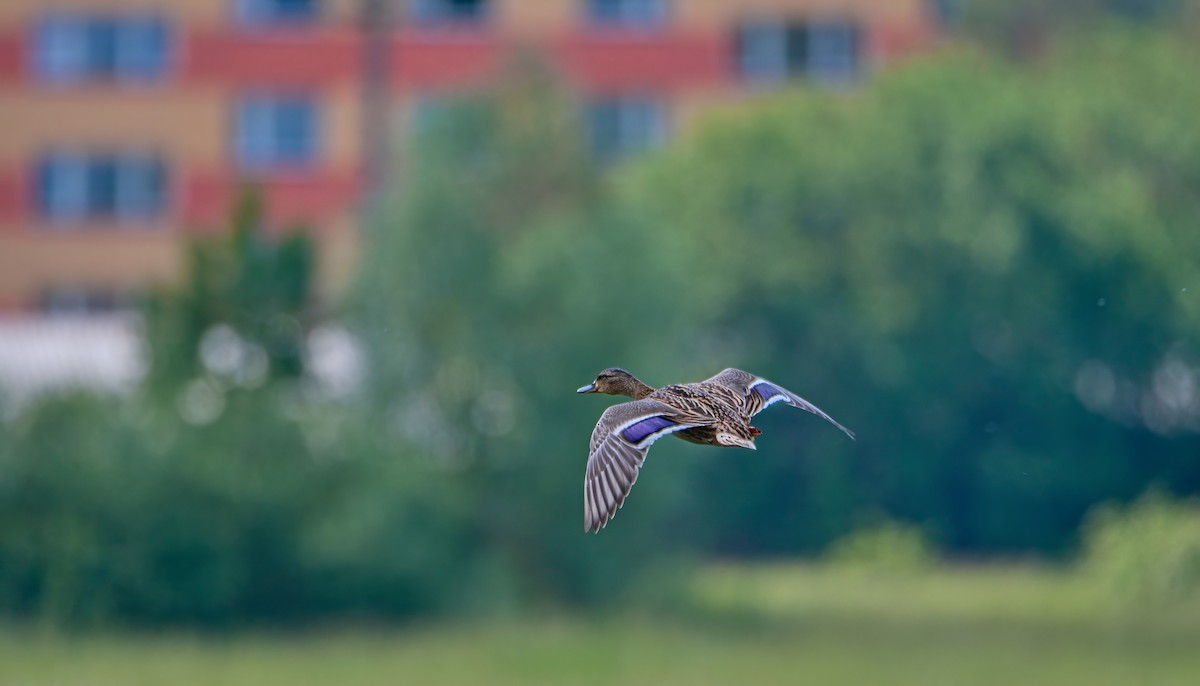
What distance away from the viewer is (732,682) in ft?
129

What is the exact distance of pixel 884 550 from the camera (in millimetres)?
51750

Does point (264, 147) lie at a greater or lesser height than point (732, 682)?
greater

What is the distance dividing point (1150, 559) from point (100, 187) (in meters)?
30.9

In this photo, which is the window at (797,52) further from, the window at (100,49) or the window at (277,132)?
the window at (100,49)

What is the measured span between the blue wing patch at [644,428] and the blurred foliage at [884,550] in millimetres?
39019

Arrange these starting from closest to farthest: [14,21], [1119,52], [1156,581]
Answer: [1156,581] → [1119,52] → [14,21]

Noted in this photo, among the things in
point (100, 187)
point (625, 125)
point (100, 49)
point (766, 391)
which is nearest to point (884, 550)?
point (625, 125)

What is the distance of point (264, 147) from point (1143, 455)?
2467 cm

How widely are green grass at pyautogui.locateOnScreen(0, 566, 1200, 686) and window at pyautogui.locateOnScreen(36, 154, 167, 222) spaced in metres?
24.9

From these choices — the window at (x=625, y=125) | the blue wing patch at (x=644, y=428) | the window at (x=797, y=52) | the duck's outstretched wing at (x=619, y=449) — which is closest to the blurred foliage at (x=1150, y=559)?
the window at (x=797, y=52)

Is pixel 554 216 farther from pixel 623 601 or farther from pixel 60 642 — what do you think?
pixel 60 642

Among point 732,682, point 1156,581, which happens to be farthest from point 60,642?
point 1156,581

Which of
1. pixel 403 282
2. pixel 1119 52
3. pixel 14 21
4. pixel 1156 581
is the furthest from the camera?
pixel 14 21

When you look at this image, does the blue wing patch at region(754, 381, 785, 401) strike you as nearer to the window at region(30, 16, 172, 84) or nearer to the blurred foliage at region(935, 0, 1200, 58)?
the window at region(30, 16, 172, 84)
